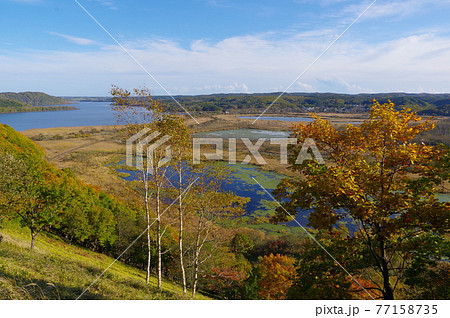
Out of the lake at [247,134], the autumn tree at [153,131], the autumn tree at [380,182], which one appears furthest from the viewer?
the lake at [247,134]

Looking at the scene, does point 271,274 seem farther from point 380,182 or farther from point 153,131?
point 380,182

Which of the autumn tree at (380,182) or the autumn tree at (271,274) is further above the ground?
the autumn tree at (380,182)

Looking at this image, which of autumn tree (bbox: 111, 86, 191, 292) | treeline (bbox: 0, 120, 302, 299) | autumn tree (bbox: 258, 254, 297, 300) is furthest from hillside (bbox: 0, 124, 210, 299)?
autumn tree (bbox: 258, 254, 297, 300)

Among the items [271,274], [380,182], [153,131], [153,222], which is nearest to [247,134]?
[271,274]

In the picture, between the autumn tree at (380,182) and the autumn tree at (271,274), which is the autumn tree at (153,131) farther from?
the autumn tree at (271,274)

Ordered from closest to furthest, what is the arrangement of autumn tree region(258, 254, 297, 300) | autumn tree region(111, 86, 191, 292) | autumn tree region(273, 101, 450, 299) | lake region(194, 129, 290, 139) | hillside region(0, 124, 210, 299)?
autumn tree region(273, 101, 450, 299)
hillside region(0, 124, 210, 299)
autumn tree region(111, 86, 191, 292)
autumn tree region(258, 254, 297, 300)
lake region(194, 129, 290, 139)

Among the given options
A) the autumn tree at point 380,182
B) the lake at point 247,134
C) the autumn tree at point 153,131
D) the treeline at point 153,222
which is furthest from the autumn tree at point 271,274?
the lake at point 247,134

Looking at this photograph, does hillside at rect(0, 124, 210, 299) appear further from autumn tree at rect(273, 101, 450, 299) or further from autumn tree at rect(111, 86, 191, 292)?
autumn tree at rect(273, 101, 450, 299)

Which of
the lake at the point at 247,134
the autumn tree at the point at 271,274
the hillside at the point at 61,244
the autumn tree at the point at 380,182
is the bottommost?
the autumn tree at the point at 271,274

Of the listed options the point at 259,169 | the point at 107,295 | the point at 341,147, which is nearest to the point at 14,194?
the point at 107,295
